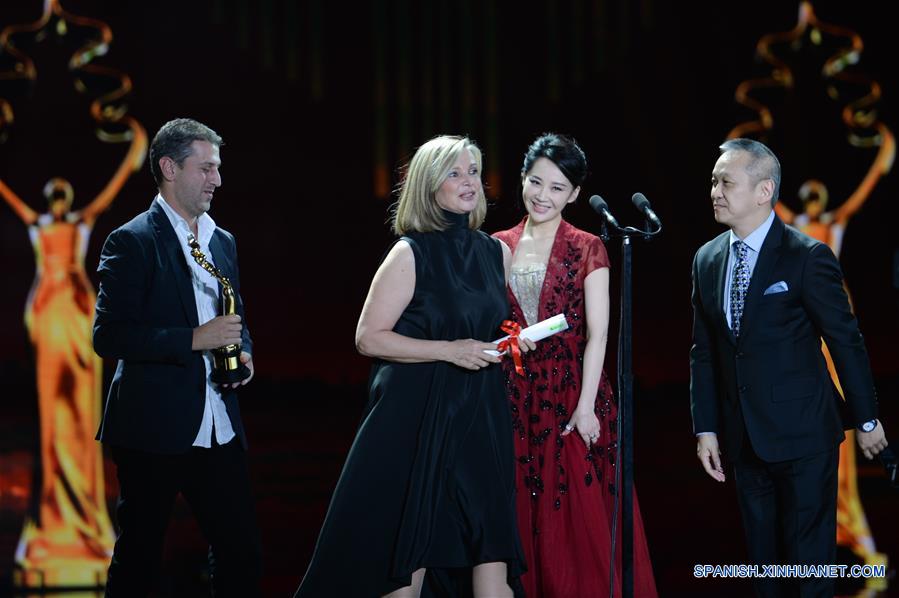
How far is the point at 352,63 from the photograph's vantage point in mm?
4918

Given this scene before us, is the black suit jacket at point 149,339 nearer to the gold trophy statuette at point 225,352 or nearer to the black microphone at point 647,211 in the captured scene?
the gold trophy statuette at point 225,352

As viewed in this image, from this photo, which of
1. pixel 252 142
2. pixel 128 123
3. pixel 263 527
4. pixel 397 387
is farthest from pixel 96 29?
pixel 397 387

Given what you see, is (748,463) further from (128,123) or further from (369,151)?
(128,123)

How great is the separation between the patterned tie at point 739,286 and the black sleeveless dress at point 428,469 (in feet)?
2.23

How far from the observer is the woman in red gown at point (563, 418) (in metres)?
3.16

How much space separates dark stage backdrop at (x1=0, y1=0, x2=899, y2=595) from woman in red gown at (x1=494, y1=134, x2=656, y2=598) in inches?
64.4

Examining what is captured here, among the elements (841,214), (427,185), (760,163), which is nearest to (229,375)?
(427,185)

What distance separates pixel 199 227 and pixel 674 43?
3033 millimetres

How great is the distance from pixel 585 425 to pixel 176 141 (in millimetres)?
1409

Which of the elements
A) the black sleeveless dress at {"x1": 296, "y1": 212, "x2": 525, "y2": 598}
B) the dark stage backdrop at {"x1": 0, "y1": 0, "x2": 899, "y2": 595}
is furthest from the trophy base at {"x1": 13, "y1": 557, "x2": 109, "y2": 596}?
the black sleeveless dress at {"x1": 296, "y1": 212, "x2": 525, "y2": 598}

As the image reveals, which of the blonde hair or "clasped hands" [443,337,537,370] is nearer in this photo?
"clasped hands" [443,337,537,370]

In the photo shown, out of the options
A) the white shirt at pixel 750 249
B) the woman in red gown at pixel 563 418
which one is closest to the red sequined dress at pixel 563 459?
the woman in red gown at pixel 563 418

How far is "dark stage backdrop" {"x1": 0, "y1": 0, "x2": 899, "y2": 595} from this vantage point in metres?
4.86

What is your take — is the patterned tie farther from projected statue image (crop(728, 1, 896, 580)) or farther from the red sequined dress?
projected statue image (crop(728, 1, 896, 580))
